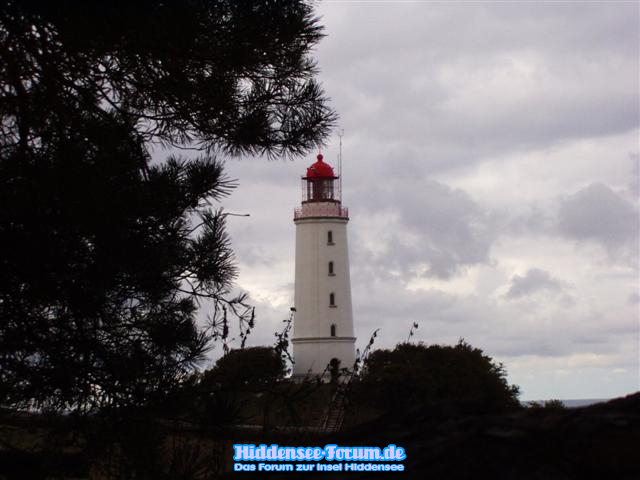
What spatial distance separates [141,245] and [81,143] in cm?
93

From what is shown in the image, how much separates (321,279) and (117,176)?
37500mm

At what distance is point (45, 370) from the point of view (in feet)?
21.0

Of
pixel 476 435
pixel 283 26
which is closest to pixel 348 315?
pixel 283 26

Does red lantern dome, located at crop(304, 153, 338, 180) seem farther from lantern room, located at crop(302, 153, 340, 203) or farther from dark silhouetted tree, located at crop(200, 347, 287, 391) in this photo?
dark silhouetted tree, located at crop(200, 347, 287, 391)

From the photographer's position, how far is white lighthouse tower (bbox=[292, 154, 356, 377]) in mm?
43469

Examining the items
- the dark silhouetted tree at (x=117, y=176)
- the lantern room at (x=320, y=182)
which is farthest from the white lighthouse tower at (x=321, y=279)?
the dark silhouetted tree at (x=117, y=176)

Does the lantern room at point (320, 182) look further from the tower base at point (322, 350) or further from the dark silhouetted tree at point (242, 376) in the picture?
the dark silhouetted tree at point (242, 376)

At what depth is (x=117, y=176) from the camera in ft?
21.7

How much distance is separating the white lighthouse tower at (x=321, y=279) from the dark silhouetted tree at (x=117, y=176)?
116 ft

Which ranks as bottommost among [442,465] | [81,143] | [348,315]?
[442,465]

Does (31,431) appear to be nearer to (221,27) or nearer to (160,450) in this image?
(160,450)

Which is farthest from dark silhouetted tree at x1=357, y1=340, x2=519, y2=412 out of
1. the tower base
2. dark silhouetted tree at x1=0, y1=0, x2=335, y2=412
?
the tower base

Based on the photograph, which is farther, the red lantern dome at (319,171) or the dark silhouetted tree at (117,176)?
the red lantern dome at (319,171)

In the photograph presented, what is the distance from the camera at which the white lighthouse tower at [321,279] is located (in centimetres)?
4347
